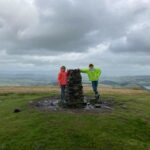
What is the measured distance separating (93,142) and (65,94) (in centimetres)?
1469

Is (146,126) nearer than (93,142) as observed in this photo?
No

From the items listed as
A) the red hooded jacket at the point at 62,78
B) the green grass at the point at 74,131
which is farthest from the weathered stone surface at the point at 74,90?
the green grass at the point at 74,131

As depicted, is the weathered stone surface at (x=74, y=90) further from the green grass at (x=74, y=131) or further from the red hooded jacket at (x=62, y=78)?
the green grass at (x=74, y=131)

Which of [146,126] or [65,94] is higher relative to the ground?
[65,94]

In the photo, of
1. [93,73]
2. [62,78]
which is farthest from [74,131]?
[93,73]

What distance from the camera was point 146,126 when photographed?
32.9 metres

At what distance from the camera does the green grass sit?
27.1 meters

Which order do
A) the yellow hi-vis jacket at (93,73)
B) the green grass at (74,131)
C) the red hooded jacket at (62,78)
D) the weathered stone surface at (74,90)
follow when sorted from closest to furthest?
the green grass at (74,131) → the weathered stone surface at (74,90) → the red hooded jacket at (62,78) → the yellow hi-vis jacket at (93,73)

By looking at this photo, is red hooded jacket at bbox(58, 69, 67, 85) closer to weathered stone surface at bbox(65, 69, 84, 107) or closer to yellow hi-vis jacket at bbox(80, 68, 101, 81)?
weathered stone surface at bbox(65, 69, 84, 107)

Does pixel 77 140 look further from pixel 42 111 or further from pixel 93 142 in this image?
pixel 42 111

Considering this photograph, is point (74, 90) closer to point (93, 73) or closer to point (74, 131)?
point (93, 73)

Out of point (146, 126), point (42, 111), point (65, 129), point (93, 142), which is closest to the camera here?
point (93, 142)

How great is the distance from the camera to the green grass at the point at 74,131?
2711 centimetres

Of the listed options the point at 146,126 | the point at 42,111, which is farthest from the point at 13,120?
the point at 146,126
